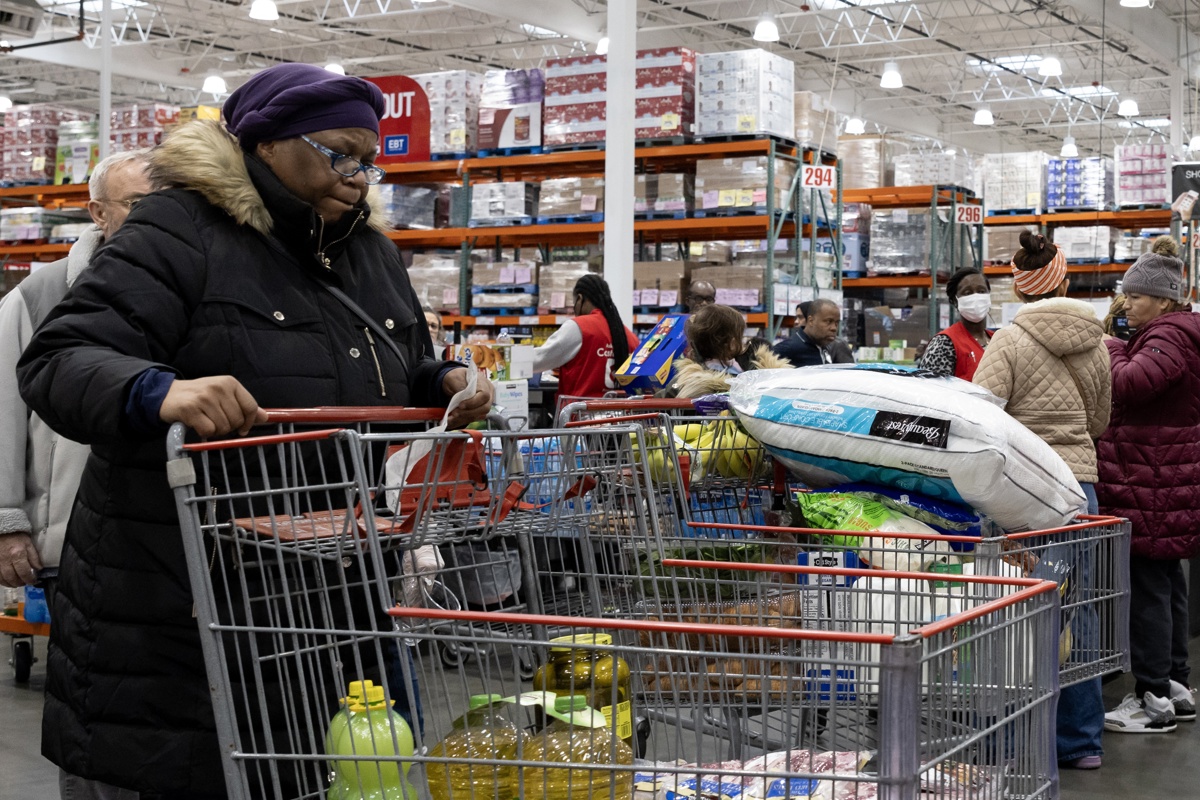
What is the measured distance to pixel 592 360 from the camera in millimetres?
6410

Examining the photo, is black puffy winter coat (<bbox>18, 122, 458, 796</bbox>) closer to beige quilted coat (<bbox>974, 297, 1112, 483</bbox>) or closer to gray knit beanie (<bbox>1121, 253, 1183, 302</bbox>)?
beige quilted coat (<bbox>974, 297, 1112, 483</bbox>)

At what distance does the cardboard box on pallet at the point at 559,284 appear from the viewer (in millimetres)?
9375

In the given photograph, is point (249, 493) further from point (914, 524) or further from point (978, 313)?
point (978, 313)

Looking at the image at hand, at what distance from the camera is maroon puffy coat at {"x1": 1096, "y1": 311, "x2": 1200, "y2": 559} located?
14.6 ft

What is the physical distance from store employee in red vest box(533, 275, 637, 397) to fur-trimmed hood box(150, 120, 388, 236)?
4.44m

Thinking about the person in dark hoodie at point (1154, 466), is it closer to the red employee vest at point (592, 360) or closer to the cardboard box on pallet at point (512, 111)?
the red employee vest at point (592, 360)

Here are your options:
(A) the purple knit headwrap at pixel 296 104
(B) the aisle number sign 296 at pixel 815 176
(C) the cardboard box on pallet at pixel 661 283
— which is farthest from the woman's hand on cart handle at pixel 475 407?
(B) the aisle number sign 296 at pixel 815 176

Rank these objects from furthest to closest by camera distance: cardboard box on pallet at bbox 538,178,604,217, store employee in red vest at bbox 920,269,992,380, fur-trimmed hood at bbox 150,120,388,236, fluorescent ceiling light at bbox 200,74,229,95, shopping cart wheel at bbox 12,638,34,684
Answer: fluorescent ceiling light at bbox 200,74,229,95 < cardboard box on pallet at bbox 538,178,604,217 < store employee in red vest at bbox 920,269,992,380 < shopping cart wheel at bbox 12,638,34,684 < fur-trimmed hood at bbox 150,120,388,236

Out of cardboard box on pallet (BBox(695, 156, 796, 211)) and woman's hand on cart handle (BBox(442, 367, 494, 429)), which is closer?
woman's hand on cart handle (BBox(442, 367, 494, 429))

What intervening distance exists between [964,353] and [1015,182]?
7969 mm

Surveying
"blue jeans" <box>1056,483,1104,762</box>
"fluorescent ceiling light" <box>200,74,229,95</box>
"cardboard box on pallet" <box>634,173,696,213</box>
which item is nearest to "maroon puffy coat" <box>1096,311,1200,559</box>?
"blue jeans" <box>1056,483,1104,762</box>

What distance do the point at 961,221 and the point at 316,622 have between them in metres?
10.1

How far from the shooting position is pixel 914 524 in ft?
10.3

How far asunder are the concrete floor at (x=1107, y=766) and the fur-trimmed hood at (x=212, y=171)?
2.48 m
